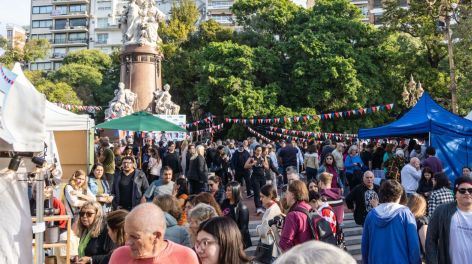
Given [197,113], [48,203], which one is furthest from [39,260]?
[197,113]

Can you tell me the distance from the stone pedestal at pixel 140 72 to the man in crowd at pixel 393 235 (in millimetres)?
25948

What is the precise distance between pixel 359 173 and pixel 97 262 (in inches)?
342

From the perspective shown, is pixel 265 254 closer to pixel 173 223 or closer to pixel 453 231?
pixel 173 223

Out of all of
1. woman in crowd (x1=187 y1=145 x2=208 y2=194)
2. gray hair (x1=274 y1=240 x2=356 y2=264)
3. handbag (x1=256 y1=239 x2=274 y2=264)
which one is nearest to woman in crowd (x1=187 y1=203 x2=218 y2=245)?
handbag (x1=256 y1=239 x2=274 y2=264)

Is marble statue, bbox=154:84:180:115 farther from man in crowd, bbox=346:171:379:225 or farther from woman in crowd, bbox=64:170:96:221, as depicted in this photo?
man in crowd, bbox=346:171:379:225

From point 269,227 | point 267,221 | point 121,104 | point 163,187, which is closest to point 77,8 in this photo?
point 121,104

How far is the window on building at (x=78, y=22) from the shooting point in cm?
7831

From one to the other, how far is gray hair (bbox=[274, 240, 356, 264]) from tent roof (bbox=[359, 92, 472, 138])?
11.4 metres

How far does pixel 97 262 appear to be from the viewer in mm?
4695

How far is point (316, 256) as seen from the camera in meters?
1.58

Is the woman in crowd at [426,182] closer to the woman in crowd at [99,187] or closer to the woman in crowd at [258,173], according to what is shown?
the woman in crowd at [258,173]

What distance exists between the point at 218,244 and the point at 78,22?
8075 cm

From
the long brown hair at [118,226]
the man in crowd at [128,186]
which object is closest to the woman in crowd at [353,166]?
the man in crowd at [128,186]

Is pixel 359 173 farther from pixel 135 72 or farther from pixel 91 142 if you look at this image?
pixel 135 72
